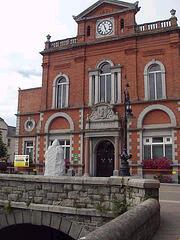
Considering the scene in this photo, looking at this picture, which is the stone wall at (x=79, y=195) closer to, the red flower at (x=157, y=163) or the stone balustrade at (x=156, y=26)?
the red flower at (x=157, y=163)

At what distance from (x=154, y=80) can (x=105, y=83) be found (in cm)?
432

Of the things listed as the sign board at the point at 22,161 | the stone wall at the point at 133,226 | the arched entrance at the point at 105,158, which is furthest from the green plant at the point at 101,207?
the sign board at the point at 22,161

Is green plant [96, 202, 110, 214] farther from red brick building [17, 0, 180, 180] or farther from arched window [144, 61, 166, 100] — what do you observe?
arched window [144, 61, 166, 100]

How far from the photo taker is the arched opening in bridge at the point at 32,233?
1360 cm

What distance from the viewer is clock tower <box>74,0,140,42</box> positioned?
85.5 feet

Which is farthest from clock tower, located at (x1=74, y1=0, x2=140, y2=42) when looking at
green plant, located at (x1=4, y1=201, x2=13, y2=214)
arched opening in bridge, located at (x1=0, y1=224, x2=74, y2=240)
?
green plant, located at (x1=4, y1=201, x2=13, y2=214)

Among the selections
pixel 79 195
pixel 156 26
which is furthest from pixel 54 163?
pixel 156 26

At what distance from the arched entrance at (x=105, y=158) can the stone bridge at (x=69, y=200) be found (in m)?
12.8

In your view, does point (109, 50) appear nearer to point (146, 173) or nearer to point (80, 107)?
point (80, 107)

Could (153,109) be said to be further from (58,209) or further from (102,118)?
(58,209)

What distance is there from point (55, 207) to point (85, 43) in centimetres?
1925

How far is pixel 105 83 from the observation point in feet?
86.0

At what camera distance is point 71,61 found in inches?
1101

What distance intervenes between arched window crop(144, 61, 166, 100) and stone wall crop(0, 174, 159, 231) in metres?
14.7
